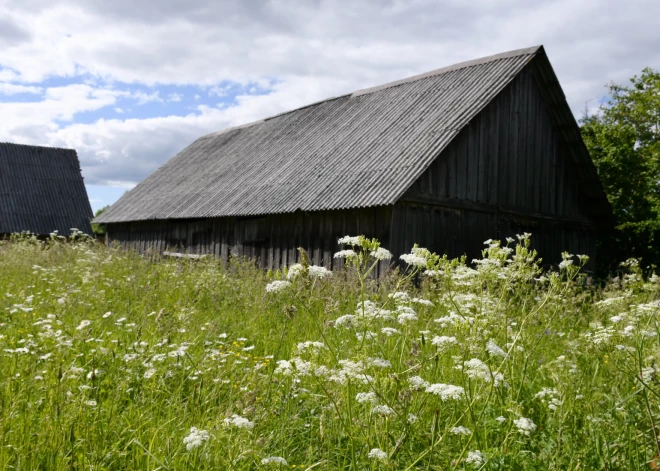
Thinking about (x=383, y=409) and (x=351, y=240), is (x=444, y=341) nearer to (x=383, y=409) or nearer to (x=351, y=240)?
(x=383, y=409)

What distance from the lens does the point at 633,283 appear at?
5.92m

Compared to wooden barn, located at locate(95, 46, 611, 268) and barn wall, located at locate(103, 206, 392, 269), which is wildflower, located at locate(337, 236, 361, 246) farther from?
barn wall, located at locate(103, 206, 392, 269)

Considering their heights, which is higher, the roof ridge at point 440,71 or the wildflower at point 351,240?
the roof ridge at point 440,71

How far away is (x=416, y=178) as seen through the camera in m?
9.98

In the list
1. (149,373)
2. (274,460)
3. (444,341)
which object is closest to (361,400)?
(274,460)

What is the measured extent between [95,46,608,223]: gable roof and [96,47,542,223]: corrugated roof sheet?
34 mm

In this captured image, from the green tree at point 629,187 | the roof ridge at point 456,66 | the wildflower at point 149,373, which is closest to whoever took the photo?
the wildflower at point 149,373

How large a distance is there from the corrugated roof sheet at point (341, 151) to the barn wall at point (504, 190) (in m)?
0.42

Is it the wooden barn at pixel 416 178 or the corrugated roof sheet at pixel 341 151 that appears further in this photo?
the corrugated roof sheet at pixel 341 151

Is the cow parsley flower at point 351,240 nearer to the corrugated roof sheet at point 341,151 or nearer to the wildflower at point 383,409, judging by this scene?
the wildflower at point 383,409

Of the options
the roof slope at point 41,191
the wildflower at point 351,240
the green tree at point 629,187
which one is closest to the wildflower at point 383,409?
the wildflower at point 351,240

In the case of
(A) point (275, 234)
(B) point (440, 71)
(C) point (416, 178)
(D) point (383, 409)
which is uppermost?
(B) point (440, 71)

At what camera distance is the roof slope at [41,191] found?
24.4 metres

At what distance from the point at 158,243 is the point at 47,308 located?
1181 cm
